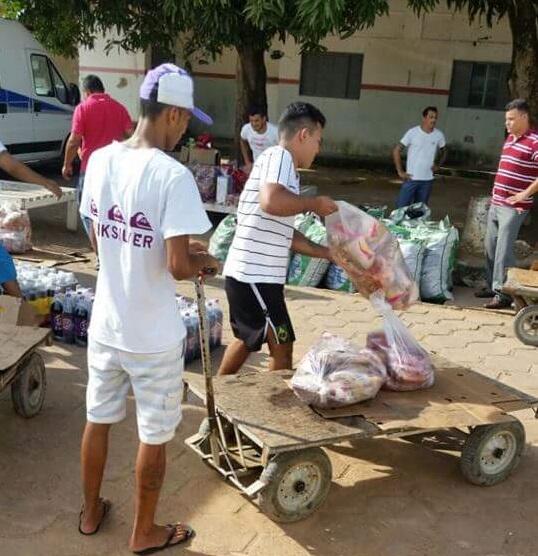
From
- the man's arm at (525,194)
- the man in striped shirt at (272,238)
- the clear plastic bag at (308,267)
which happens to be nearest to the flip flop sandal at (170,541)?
the man in striped shirt at (272,238)

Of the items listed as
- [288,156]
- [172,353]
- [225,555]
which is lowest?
[225,555]

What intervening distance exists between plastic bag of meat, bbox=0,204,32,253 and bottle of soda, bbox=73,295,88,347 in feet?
8.73

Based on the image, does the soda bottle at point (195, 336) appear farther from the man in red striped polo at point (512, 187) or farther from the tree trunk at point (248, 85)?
the tree trunk at point (248, 85)

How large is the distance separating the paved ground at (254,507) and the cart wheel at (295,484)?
86mm

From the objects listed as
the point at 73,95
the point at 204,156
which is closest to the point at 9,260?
the point at 204,156

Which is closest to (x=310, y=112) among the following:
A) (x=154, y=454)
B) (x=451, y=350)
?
(x=154, y=454)

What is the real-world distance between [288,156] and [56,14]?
26.4ft

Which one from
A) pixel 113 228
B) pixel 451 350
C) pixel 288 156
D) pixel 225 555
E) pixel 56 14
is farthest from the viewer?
pixel 56 14

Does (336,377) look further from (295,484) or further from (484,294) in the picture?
(484,294)

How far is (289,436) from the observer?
3.10 meters

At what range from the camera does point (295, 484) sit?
125 inches

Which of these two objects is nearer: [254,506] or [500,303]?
[254,506]

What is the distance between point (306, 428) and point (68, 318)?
252 centimetres

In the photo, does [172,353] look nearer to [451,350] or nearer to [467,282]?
[451,350]
